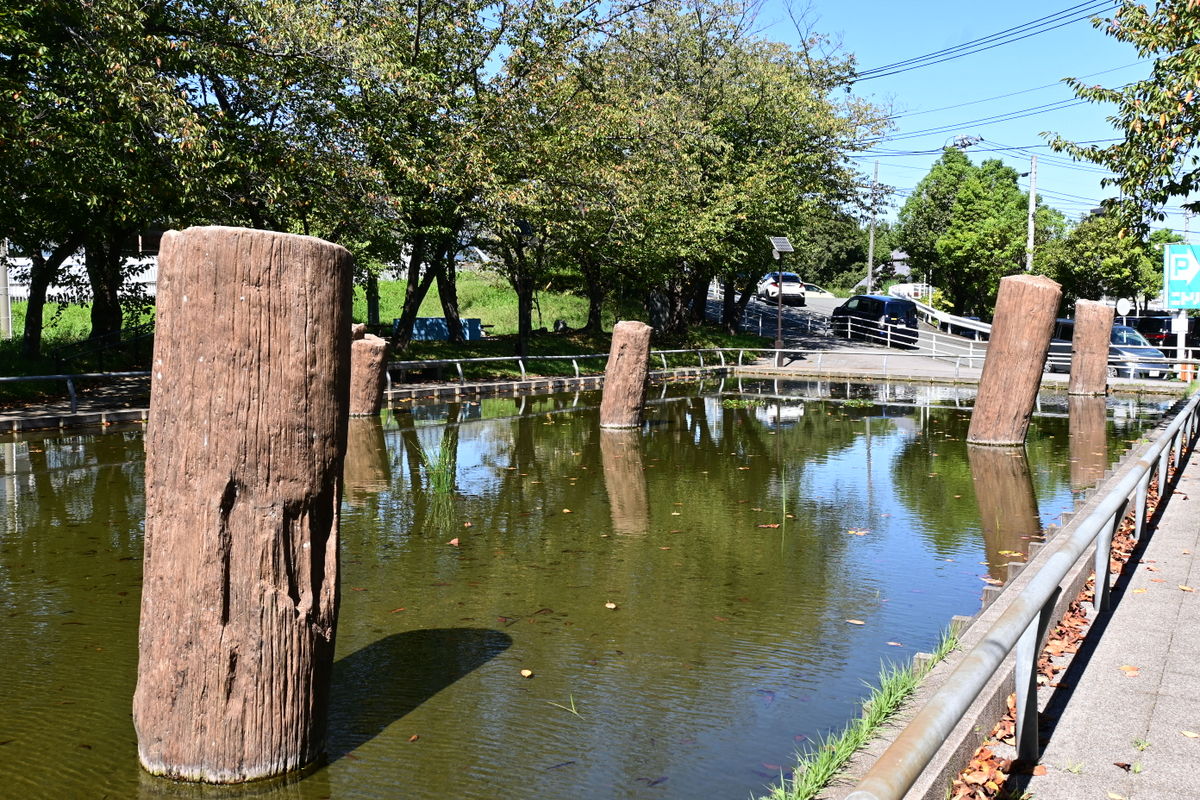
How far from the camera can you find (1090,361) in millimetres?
25547

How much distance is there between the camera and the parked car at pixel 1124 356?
3016 cm

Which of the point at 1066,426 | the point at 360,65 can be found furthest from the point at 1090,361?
the point at 360,65

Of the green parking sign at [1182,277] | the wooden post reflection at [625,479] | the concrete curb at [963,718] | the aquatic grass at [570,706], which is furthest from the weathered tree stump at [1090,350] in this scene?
the aquatic grass at [570,706]

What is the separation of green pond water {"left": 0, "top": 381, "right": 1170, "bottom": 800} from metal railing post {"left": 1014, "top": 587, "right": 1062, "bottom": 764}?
44.4 inches

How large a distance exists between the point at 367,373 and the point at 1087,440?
12.2 m

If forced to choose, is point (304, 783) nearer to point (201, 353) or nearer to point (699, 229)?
point (201, 353)

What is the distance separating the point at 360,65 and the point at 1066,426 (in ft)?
48.6

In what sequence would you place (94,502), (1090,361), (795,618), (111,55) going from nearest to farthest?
(795,618), (94,502), (111,55), (1090,361)

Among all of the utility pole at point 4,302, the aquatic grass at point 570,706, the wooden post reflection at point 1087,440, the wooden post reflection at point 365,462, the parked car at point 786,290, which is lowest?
the aquatic grass at point 570,706

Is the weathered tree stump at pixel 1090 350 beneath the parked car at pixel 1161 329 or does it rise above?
beneath

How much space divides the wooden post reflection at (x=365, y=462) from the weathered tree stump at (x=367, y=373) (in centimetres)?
32

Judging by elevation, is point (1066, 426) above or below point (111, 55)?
below

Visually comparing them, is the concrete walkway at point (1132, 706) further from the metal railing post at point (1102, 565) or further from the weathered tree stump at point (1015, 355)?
the weathered tree stump at point (1015, 355)

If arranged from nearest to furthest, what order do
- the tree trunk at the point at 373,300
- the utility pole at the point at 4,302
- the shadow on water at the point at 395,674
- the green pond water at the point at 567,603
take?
1. the green pond water at the point at 567,603
2. the shadow on water at the point at 395,674
3. the utility pole at the point at 4,302
4. the tree trunk at the point at 373,300
